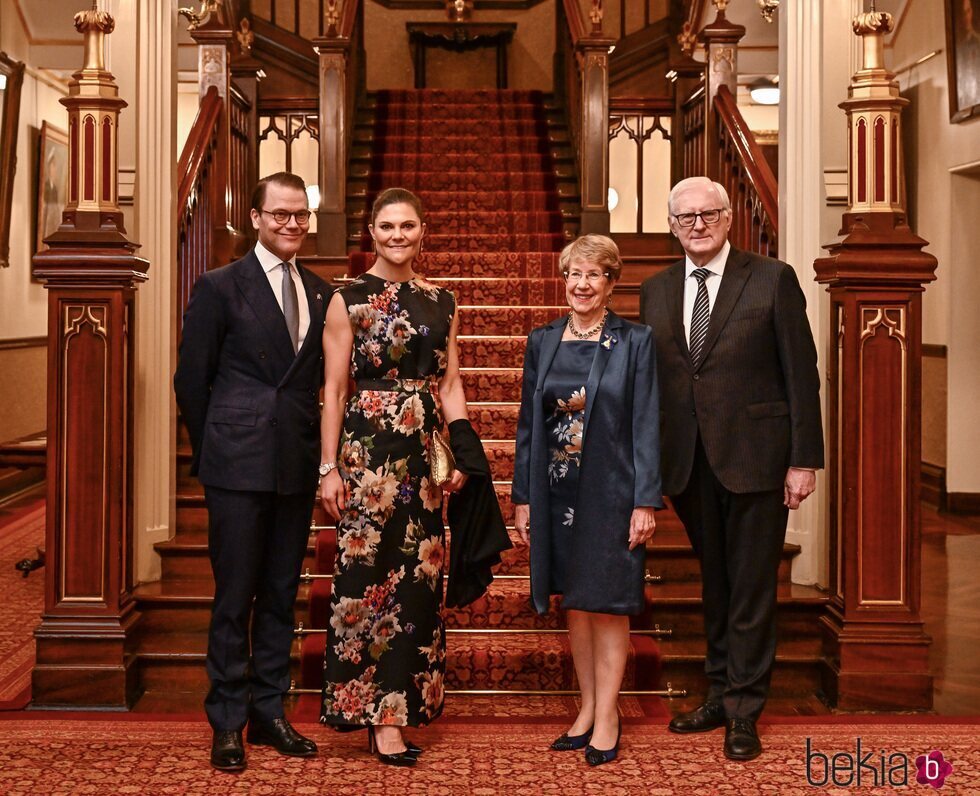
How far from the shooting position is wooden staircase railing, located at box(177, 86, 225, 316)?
16.7ft

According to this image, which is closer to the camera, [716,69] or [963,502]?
[716,69]

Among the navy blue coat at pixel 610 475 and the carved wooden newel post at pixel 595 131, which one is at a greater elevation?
the carved wooden newel post at pixel 595 131

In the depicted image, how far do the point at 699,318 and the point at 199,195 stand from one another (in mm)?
3005

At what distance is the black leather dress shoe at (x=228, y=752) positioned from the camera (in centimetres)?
324

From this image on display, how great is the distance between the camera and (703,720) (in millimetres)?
3547

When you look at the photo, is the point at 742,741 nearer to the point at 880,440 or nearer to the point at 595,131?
the point at 880,440

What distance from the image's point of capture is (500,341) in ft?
18.7

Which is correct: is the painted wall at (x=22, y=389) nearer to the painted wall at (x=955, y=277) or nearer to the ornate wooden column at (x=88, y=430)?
the ornate wooden column at (x=88, y=430)

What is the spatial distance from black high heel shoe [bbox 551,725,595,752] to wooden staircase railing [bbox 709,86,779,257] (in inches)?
93.7

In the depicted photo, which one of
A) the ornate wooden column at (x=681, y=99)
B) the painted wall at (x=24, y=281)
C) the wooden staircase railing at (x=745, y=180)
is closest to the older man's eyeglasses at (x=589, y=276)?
the wooden staircase railing at (x=745, y=180)

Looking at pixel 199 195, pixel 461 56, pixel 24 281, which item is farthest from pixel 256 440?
pixel 461 56

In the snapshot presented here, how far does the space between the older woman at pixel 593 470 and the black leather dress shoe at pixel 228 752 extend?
923 mm

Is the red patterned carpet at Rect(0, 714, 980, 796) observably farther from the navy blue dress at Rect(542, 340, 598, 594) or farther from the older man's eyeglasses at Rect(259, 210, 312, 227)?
the older man's eyeglasses at Rect(259, 210, 312, 227)

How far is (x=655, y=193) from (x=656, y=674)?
604 cm
